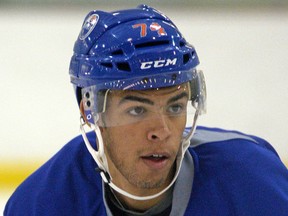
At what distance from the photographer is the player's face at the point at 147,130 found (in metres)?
1.57

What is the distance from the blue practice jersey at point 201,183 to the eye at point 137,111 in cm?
20

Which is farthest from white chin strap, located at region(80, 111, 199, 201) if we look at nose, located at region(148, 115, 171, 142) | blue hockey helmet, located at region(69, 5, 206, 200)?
nose, located at region(148, 115, 171, 142)

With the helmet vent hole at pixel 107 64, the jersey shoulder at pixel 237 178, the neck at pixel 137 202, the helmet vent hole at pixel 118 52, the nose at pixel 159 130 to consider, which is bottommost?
the neck at pixel 137 202

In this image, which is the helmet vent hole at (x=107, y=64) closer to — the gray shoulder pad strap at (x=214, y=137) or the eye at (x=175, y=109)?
the eye at (x=175, y=109)

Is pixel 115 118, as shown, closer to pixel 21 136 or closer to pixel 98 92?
pixel 98 92

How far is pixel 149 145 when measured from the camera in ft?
5.16

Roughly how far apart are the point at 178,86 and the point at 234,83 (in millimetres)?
1889

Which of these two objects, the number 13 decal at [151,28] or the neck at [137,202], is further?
the neck at [137,202]

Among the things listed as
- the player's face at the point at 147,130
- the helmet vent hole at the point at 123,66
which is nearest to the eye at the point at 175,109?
the player's face at the point at 147,130

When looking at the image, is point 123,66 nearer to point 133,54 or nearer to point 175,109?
point 133,54

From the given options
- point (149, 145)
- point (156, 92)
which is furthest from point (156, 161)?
point (156, 92)

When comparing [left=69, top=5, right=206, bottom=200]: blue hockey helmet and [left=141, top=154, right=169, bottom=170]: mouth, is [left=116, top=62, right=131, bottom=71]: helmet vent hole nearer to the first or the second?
[left=69, top=5, right=206, bottom=200]: blue hockey helmet

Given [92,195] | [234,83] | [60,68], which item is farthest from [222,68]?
[92,195]

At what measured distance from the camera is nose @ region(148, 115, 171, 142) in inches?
61.4
